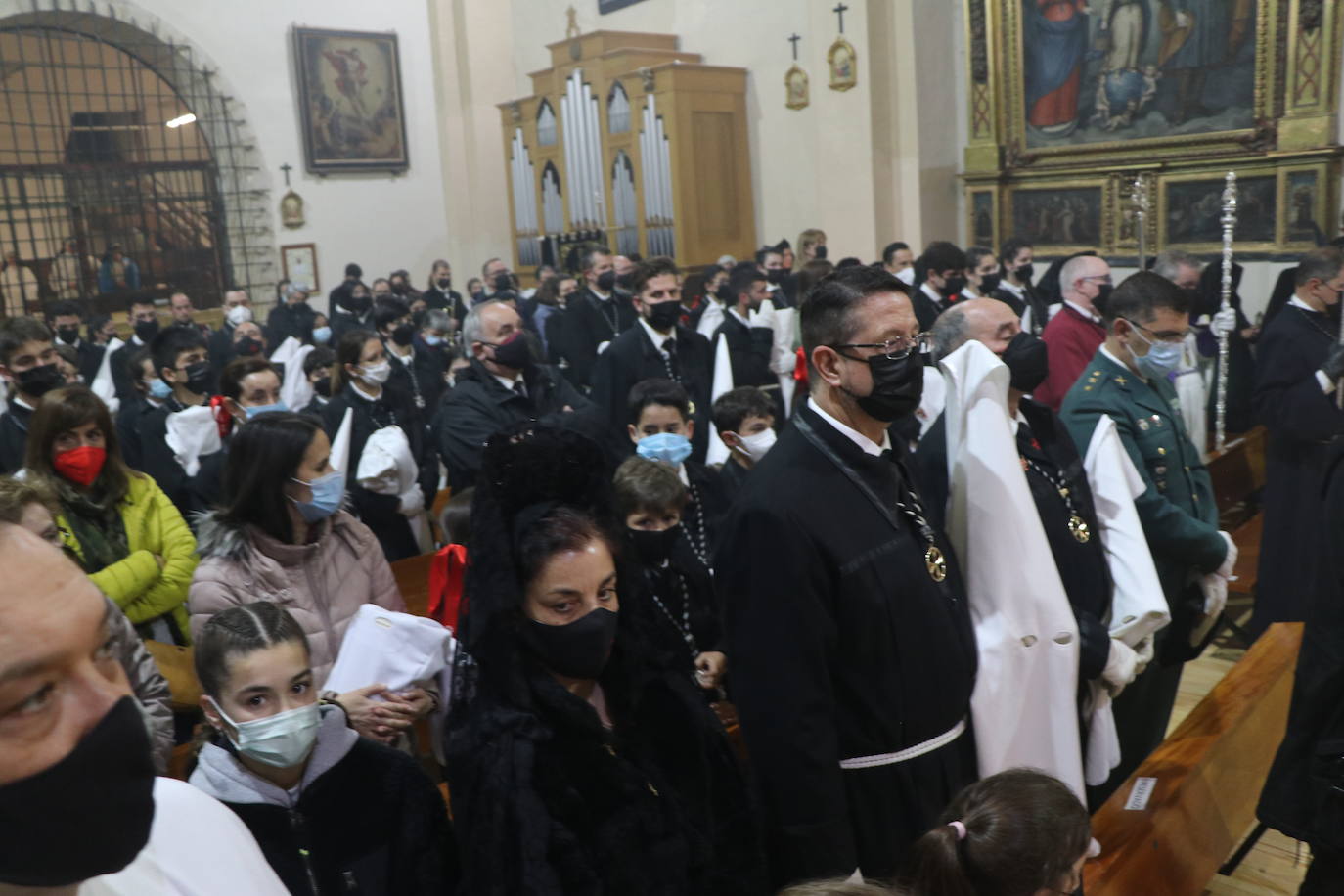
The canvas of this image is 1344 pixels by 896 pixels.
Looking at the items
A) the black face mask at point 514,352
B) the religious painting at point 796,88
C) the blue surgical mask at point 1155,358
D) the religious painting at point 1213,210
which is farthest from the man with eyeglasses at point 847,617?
the religious painting at point 796,88

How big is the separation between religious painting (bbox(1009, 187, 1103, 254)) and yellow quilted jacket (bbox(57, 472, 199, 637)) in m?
10.4

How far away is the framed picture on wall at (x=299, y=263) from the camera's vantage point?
1881 cm

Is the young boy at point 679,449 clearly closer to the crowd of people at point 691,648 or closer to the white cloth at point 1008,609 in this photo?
the crowd of people at point 691,648

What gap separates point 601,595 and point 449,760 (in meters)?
0.43

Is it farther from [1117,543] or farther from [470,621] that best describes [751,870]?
[1117,543]

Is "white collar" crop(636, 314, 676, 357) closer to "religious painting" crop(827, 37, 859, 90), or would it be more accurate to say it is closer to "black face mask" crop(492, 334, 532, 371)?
"black face mask" crop(492, 334, 532, 371)

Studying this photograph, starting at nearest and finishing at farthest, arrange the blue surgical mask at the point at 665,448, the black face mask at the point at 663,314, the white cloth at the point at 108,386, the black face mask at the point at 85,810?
the black face mask at the point at 85,810
the blue surgical mask at the point at 665,448
the black face mask at the point at 663,314
the white cloth at the point at 108,386

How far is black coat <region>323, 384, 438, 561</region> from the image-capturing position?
502cm

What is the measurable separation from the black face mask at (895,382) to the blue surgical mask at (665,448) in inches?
76.7

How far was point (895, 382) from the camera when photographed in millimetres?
2484

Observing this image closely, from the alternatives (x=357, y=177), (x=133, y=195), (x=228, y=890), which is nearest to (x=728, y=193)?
(x=357, y=177)

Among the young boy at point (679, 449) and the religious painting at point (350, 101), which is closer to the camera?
the young boy at point (679, 449)

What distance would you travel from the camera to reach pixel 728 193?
51.2 feet

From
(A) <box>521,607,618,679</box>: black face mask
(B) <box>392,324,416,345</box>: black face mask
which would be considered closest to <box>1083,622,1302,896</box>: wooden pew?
(A) <box>521,607,618,679</box>: black face mask
